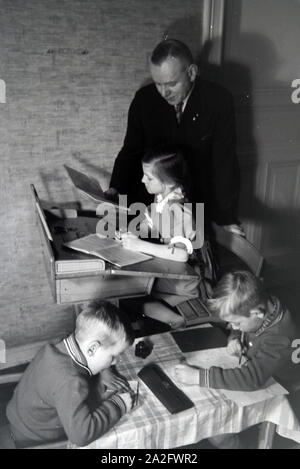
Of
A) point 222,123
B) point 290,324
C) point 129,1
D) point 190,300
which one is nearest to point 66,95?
point 129,1

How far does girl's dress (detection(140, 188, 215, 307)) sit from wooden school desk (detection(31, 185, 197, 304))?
1.01 ft

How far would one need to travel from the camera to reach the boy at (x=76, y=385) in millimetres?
1540

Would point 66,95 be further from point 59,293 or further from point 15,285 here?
point 59,293

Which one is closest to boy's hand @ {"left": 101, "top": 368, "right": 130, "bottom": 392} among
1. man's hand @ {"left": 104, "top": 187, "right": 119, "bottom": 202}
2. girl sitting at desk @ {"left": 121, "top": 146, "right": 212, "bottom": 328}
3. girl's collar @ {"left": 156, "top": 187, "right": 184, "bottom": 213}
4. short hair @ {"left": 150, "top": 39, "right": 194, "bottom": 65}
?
girl sitting at desk @ {"left": 121, "top": 146, "right": 212, "bottom": 328}

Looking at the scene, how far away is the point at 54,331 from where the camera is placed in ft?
11.1

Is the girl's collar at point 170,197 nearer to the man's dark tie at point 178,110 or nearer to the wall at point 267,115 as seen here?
the man's dark tie at point 178,110

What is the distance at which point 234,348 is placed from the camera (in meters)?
1.93

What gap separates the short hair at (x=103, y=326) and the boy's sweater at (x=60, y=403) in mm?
53

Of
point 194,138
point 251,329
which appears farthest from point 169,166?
point 251,329

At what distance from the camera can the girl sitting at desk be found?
2.37 metres

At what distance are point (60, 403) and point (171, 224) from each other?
42.4 inches

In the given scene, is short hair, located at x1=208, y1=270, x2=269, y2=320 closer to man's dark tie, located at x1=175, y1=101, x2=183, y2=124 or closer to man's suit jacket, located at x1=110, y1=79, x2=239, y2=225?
man's suit jacket, located at x1=110, y1=79, x2=239, y2=225

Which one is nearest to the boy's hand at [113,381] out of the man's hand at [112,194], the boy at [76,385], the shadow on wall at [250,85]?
the boy at [76,385]

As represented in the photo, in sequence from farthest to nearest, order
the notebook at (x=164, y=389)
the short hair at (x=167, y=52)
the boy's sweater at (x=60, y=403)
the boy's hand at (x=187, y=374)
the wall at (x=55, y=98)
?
the wall at (x=55, y=98) < the short hair at (x=167, y=52) < the boy's hand at (x=187, y=374) < the notebook at (x=164, y=389) < the boy's sweater at (x=60, y=403)
